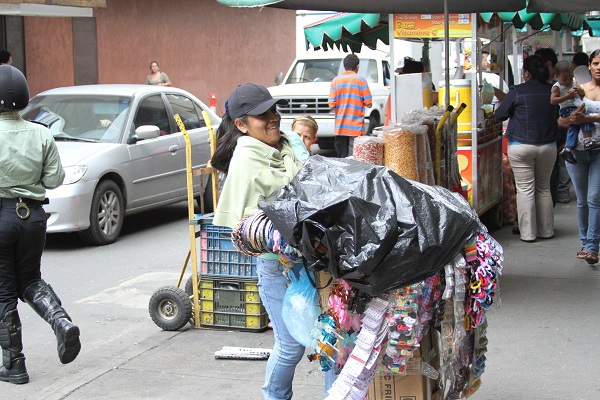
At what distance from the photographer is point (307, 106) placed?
1689cm

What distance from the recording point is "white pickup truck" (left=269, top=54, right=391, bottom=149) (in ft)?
55.5

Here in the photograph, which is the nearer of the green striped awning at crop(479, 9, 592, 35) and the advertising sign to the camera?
the advertising sign

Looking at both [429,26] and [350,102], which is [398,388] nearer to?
[429,26]

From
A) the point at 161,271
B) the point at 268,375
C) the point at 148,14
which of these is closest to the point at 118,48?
the point at 148,14

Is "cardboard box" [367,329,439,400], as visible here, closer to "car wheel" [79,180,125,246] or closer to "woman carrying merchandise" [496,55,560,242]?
"woman carrying merchandise" [496,55,560,242]

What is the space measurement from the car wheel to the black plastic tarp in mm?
6507

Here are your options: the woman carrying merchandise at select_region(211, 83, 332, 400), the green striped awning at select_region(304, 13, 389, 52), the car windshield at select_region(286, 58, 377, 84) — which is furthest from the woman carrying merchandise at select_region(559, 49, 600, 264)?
the car windshield at select_region(286, 58, 377, 84)

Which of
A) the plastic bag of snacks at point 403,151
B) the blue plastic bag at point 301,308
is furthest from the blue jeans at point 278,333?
the plastic bag of snacks at point 403,151

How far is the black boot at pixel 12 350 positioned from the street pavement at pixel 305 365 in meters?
0.06

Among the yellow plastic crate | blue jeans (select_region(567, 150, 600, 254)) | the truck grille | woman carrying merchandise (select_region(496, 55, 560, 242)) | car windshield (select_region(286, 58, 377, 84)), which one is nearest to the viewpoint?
the yellow plastic crate

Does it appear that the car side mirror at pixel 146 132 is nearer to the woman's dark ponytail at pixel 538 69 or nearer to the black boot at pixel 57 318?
the woman's dark ponytail at pixel 538 69

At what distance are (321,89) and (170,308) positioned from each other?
11.0 m

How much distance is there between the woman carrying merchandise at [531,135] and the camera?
8797 millimetres

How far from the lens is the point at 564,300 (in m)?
7.10
